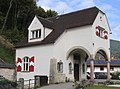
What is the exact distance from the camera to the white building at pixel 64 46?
28.5 meters

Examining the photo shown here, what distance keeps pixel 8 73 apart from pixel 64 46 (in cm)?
763

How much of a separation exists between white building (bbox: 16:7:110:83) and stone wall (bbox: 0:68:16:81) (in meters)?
0.67

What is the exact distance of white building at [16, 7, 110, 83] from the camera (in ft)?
93.6

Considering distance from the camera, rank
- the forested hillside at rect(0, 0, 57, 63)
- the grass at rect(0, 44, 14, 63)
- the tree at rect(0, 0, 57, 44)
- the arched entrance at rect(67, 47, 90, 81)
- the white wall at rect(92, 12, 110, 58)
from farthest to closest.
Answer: the tree at rect(0, 0, 57, 44), the forested hillside at rect(0, 0, 57, 63), the grass at rect(0, 44, 14, 63), the arched entrance at rect(67, 47, 90, 81), the white wall at rect(92, 12, 110, 58)

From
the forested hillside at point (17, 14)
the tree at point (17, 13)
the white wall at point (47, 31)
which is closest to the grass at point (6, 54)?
the forested hillside at point (17, 14)

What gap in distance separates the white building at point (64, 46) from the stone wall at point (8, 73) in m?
0.67

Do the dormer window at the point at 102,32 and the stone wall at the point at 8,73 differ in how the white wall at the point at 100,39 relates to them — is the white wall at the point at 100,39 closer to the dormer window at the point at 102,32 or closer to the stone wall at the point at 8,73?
the dormer window at the point at 102,32

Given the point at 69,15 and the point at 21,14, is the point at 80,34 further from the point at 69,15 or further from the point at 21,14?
the point at 21,14

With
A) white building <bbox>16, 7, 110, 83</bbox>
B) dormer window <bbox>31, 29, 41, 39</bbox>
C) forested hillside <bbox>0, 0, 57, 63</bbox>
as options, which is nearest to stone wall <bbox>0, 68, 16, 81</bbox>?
white building <bbox>16, 7, 110, 83</bbox>

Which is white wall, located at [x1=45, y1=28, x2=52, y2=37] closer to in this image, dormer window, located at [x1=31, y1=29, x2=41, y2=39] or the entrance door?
dormer window, located at [x1=31, y1=29, x2=41, y2=39]

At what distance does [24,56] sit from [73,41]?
22.1 feet

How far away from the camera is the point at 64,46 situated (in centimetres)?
3002

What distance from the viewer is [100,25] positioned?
99.7 feet

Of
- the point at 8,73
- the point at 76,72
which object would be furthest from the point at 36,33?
the point at 76,72
